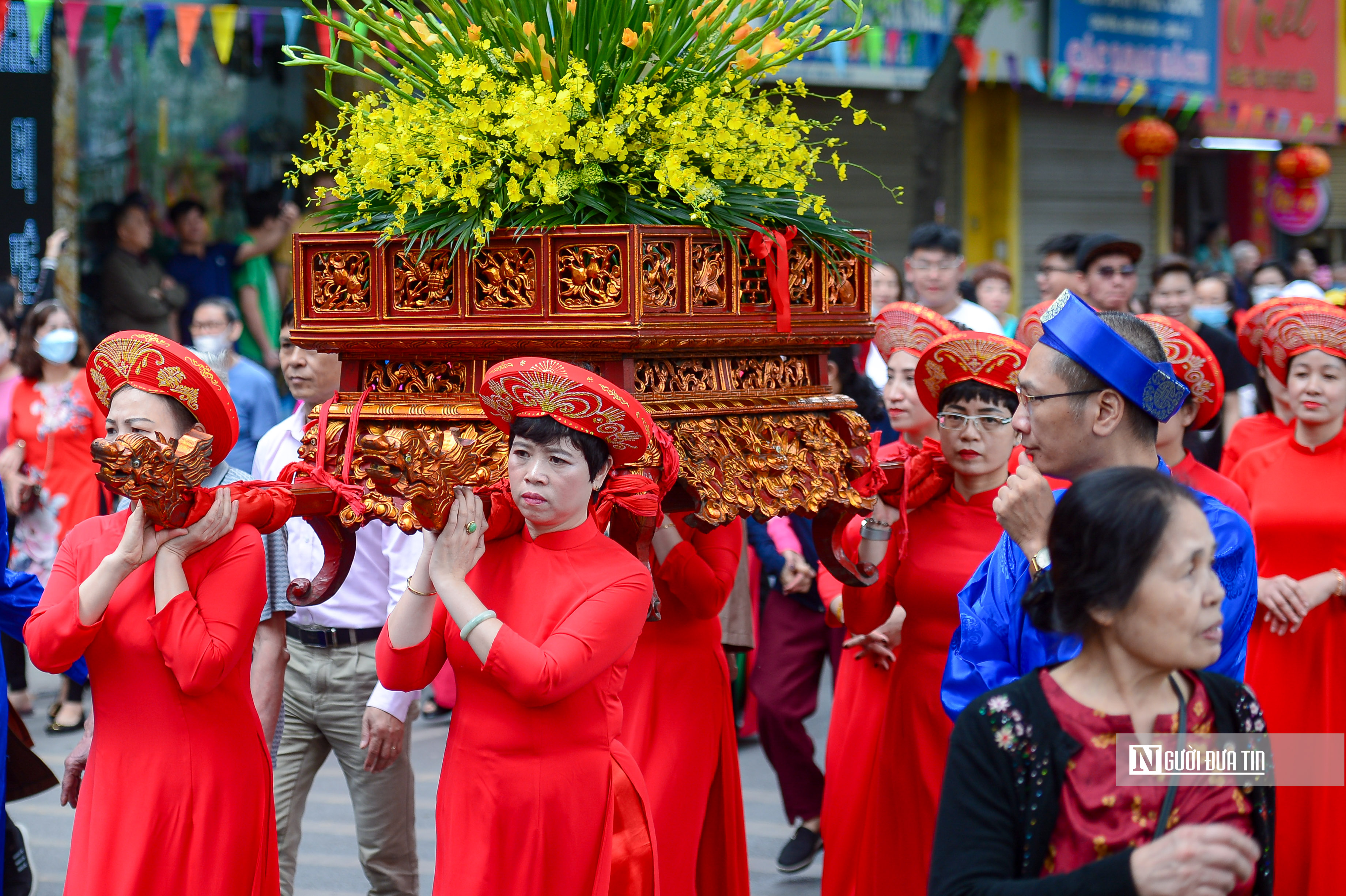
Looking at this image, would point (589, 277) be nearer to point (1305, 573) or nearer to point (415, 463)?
point (415, 463)

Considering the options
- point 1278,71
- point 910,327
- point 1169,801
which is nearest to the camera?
point 1169,801

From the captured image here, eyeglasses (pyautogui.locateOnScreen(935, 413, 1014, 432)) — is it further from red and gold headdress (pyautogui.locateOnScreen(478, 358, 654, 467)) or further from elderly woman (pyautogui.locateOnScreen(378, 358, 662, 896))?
red and gold headdress (pyautogui.locateOnScreen(478, 358, 654, 467))

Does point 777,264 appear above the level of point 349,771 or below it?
above

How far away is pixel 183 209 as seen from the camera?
1091cm

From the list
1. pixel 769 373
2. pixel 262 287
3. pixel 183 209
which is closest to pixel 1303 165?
pixel 262 287

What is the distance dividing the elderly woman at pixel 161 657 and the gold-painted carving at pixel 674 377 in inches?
36.9

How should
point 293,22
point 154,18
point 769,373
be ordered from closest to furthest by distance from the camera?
point 769,373
point 293,22
point 154,18

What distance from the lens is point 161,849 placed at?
10.8 feet

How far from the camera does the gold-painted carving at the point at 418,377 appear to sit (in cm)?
330

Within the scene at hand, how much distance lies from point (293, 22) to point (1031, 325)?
19.6 ft

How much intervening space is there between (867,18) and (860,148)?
1963 mm

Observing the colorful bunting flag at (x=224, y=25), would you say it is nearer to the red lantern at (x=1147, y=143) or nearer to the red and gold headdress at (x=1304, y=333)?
the red and gold headdress at (x=1304, y=333)

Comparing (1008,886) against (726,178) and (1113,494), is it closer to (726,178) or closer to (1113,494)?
(1113,494)

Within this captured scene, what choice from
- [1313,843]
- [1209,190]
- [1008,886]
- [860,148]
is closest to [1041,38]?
[860,148]
